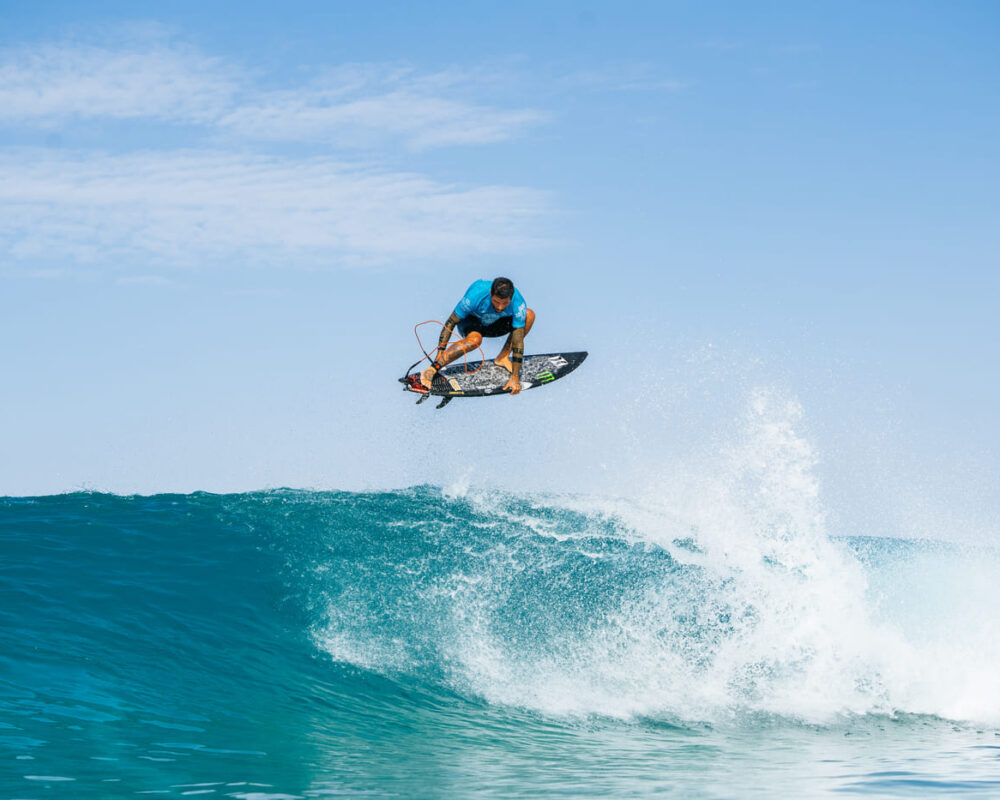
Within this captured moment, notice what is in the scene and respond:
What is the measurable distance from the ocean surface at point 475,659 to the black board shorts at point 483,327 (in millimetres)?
2953

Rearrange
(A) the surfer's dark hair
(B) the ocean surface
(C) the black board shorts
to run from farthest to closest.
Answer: (C) the black board shorts < (A) the surfer's dark hair < (B) the ocean surface

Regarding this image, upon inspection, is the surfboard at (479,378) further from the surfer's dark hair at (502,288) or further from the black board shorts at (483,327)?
the surfer's dark hair at (502,288)

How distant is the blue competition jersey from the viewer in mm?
9125

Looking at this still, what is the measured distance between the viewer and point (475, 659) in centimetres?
902

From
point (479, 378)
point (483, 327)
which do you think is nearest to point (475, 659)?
point (479, 378)

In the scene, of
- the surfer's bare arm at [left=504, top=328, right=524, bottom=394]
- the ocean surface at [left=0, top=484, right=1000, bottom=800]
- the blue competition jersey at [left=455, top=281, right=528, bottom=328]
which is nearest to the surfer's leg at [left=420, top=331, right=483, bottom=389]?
the blue competition jersey at [left=455, top=281, right=528, bottom=328]

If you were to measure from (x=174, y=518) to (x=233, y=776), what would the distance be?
8.03 meters

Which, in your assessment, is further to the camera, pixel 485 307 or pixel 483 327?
pixel 483 327

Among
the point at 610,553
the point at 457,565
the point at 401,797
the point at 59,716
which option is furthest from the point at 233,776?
the point at 610,553

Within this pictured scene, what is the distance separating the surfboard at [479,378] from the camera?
32.0ft

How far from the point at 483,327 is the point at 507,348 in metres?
0.48

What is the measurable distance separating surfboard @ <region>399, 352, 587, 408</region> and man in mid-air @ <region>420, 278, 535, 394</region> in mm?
124

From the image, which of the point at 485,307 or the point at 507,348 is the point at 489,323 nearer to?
the point at 485,307

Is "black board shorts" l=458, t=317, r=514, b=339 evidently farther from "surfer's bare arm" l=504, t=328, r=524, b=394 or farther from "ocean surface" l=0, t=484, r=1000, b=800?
"ocean surface" l=0, t=484, r=1000, b=800
